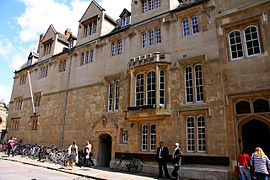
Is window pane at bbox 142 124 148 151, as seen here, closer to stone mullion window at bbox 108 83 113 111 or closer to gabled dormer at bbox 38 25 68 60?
stone mullion window at bbox 108 83 113 111

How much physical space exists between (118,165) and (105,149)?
10.1 feet

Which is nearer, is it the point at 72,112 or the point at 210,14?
the point at 210,14

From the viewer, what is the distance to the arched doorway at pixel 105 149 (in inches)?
697

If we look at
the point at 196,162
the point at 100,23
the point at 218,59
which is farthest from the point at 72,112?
the point at 218,59

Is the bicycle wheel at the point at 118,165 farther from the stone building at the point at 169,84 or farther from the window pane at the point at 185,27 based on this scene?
the window pane at the point at 185,27

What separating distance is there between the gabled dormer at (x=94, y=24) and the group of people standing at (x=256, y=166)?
1651cm

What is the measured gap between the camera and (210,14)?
1407 cm

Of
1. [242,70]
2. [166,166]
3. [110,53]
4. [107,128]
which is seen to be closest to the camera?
[242,70]

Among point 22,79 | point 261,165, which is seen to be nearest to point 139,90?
point 261,165

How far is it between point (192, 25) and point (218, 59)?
3419mm

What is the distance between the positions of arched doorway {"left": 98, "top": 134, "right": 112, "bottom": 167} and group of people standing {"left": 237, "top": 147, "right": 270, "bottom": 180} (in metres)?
10.9

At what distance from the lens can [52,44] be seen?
2658 cm

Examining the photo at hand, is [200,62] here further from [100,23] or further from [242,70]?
[100,23]

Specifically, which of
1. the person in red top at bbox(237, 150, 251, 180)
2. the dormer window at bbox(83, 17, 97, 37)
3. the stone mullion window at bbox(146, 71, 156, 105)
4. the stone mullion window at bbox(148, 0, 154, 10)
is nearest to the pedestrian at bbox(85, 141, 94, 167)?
the stone mullion window at bbox(146, 71, 156, 105)
